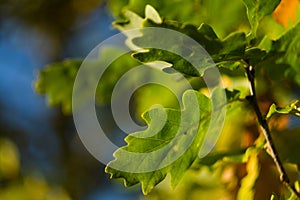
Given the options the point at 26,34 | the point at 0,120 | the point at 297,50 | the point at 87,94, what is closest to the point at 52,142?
the point at 0,120

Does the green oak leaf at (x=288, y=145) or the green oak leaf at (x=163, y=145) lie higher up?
the green oak leaf at (x=163, y=145)

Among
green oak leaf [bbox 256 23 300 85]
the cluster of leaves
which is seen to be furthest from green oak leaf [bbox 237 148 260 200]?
green oak leaf [bbox 256 23 300 85]

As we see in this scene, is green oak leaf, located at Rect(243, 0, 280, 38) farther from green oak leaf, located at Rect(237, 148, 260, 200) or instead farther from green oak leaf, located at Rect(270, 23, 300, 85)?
green oak leaf, located at Rect(237, 148, 260, 200)

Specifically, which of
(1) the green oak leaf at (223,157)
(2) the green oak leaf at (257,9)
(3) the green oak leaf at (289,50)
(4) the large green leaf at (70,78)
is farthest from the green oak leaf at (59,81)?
(2) the green oak leaf at (257,9)

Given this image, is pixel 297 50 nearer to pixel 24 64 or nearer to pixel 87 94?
pixel 87 94

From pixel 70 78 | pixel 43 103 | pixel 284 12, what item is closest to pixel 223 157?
pixel 284 12

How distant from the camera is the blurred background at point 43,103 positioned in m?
2.52

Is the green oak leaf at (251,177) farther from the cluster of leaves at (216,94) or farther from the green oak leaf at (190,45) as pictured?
the green oak leaf at (190,45)

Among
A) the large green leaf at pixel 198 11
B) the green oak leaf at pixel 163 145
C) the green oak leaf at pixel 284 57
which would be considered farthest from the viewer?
the large green leaf at pixel 198 11

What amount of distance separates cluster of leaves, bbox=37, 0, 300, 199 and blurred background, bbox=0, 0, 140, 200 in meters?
0.87

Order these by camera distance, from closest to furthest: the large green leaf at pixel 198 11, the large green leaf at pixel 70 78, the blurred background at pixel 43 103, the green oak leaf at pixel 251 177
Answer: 1. the green oak leaf at pixel 251 177
2. the large green leaf at pixel 198 11
3. the large green leaf at pixel 70 78
4. the blurred background at pixel 43 103

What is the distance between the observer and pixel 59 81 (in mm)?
1591

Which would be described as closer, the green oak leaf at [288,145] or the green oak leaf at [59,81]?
the green oak leaf at [288,145]

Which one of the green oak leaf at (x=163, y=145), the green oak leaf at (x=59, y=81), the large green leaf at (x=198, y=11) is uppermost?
the green oak leaf at (x=59, y=81)
